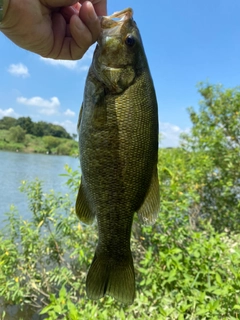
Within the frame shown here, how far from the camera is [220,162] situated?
19.2 feet

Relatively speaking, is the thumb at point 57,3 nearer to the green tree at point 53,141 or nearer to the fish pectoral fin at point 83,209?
the fish pectoral fin at point 83,209

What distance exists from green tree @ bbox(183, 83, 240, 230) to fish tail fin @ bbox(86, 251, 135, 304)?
12.9 ft

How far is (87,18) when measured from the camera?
155 centimetres

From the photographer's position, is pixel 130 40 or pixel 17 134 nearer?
pixel 130 40

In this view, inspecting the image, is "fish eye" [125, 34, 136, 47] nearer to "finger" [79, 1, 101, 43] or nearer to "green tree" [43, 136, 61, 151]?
"finger" [79, 1, 101, 43]

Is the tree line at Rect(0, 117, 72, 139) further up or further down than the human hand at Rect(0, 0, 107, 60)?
further up

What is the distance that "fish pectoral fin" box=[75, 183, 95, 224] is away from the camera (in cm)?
165

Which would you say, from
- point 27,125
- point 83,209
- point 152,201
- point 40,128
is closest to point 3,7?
point 83,209

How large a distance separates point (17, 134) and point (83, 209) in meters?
34.5

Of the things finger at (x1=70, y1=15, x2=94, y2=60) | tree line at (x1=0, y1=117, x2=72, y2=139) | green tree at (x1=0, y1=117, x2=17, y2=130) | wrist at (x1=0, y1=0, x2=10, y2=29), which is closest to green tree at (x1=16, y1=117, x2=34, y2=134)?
tree line at (x1=0, y1=117, x2=72, y2=139)

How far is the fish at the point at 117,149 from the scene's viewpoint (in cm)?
150

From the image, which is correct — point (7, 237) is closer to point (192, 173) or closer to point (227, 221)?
point (192, 173)

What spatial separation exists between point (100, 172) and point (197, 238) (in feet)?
7.73

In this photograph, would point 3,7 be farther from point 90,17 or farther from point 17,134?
point 17,134
